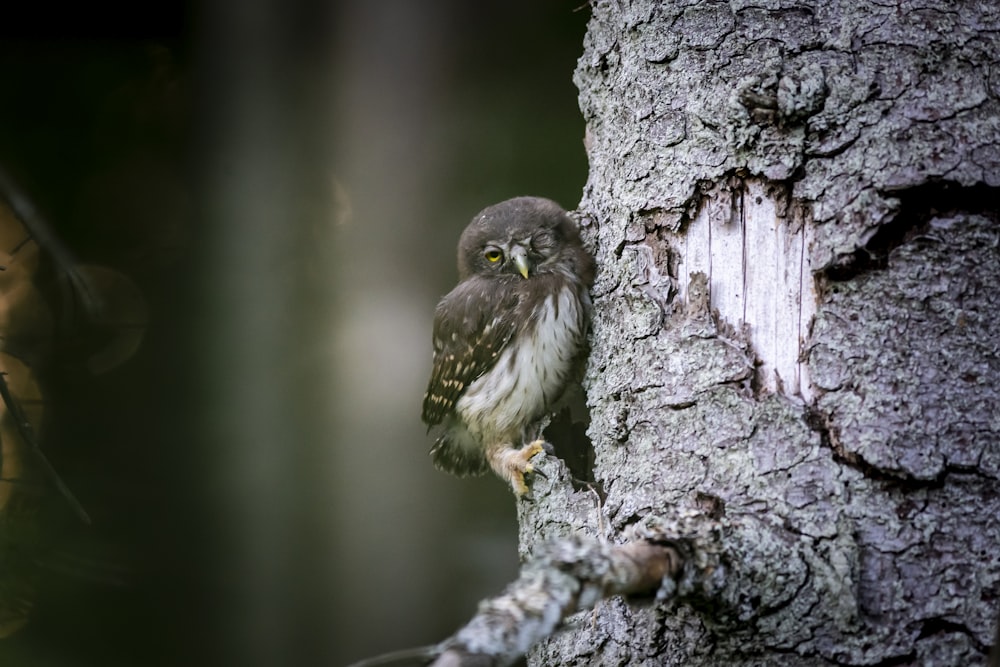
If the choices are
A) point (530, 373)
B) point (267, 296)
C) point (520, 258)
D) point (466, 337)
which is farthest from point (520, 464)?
point (267, 296)

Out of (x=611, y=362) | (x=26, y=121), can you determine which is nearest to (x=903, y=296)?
(x=611, y=362)

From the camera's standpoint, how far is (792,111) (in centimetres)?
112

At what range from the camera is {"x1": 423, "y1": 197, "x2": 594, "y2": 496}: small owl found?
167 cm

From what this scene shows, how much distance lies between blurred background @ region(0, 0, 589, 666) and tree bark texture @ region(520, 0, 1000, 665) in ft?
4.17

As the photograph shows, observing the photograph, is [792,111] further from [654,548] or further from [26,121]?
[26,121]

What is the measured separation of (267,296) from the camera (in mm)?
2453

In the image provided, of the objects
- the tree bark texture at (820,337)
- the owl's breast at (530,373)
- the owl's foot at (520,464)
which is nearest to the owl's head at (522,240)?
the owl's breast at (530,373)

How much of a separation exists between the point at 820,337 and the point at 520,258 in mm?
Result: 866

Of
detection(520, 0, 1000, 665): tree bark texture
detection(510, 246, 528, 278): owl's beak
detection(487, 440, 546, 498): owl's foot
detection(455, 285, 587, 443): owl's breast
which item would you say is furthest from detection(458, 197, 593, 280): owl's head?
detection(520, 0, 1000, 665): tree bark texture

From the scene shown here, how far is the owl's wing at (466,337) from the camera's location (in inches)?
72.1

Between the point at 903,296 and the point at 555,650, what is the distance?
775 millimetres

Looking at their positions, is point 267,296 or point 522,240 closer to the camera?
point 522,240

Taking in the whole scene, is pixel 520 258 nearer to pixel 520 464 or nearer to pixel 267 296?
pixel 520 464

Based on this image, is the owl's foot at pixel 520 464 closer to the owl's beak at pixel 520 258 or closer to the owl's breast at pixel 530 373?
the owl's breast at pixel 530 373
